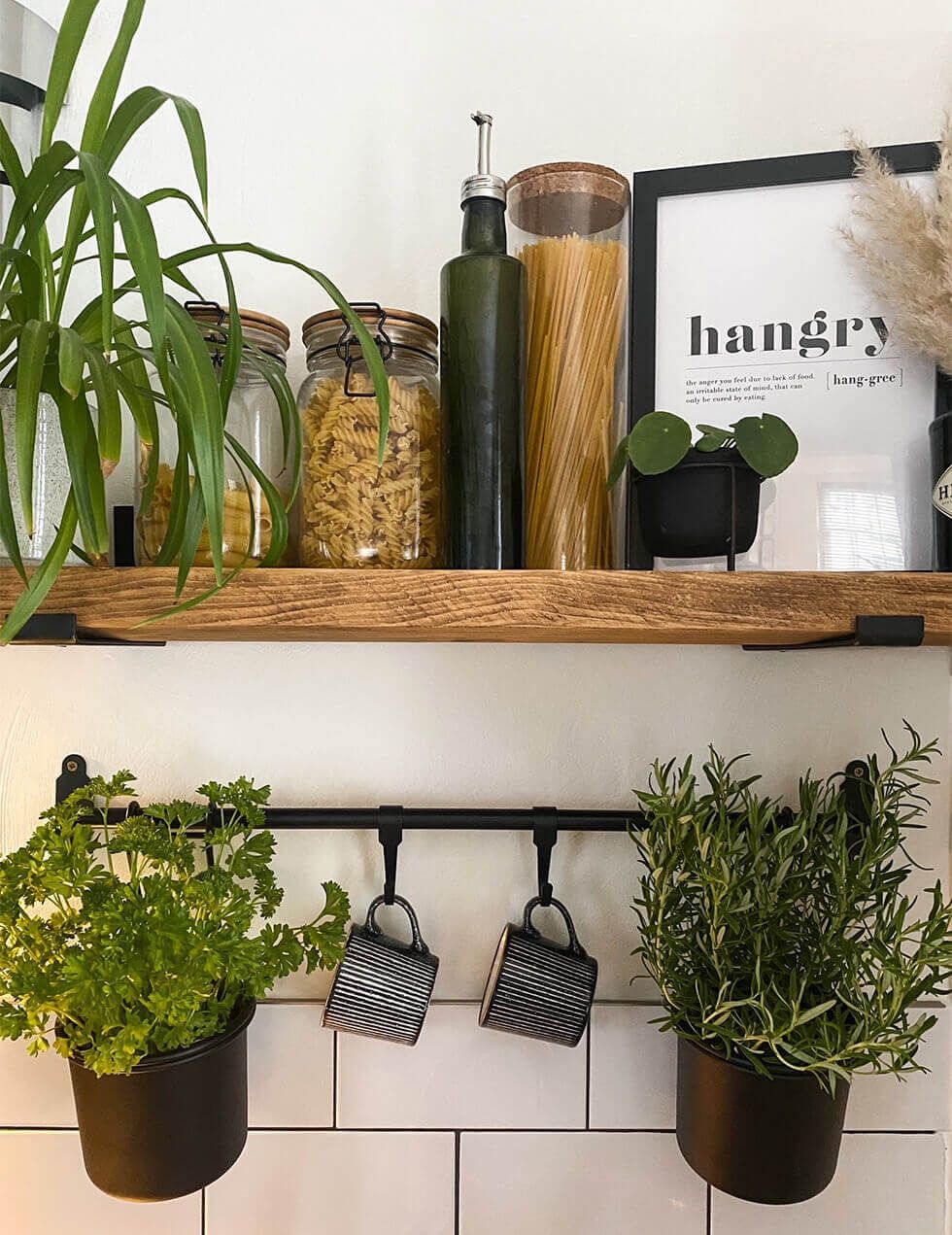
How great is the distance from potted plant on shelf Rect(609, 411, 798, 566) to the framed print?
0.06 metres

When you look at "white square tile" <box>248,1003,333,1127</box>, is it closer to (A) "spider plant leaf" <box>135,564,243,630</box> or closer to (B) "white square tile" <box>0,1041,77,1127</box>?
(B) "white square tile" <box>0,1041,77,1127</box>

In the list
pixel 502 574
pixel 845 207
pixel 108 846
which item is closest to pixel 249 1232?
pixel 108 846

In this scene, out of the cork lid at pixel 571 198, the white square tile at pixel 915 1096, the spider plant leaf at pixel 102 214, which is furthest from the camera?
the white square tile at pixel 915 1096

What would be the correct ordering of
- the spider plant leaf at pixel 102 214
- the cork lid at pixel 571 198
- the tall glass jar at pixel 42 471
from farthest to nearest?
the cork lid at pixel 571 198 → the tall glass jar at pixel 42 471 → the spider plant leaf at pixel 102 214

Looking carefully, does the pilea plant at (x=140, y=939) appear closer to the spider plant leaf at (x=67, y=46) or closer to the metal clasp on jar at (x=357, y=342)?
the metal clasp on jar at (x=357, y=342)

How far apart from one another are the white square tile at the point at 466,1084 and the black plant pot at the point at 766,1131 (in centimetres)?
17

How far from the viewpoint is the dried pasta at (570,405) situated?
73 centimetres

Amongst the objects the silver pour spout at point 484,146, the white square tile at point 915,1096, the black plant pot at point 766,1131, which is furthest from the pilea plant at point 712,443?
the white square tile at point 915,1096

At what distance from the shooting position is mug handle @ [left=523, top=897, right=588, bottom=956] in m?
0.83

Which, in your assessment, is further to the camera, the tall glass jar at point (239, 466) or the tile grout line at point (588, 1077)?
the tile grout line at point (588, 1077)

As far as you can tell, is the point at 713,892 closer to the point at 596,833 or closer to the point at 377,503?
the point at 596,833

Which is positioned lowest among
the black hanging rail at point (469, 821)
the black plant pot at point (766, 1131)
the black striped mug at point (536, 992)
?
the black plant pot at point (766, 1131)

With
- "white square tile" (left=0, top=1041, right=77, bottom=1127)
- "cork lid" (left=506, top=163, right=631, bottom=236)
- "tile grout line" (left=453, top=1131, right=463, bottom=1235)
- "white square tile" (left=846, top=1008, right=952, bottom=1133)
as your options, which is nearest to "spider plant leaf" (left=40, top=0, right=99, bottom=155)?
"cork lid" (left=506, top=163, right=631, bottom=236)

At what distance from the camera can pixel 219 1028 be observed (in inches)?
28.6
